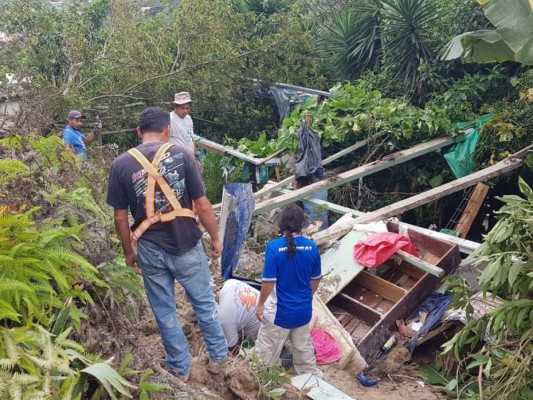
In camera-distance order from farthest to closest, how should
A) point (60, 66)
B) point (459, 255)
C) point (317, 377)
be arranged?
point (60, 66) → point (459, 255) → point (317, 377)

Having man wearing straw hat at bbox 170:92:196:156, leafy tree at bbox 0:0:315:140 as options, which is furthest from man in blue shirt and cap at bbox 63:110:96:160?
leafy tree at bbox 0:0:315:140

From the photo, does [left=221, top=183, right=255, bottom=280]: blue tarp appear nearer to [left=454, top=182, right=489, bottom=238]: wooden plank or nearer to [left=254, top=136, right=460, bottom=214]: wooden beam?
[left=254, top=136, right=460, bottom=214]: wooden beam

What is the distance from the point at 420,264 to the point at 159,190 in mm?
3235

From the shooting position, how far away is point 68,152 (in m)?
4.02

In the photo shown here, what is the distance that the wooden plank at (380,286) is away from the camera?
17.7 feet

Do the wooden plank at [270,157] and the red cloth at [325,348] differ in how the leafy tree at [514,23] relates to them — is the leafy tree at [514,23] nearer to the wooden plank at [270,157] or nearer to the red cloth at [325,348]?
Answer: the red cloth at [325,348]

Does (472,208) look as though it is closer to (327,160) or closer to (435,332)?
(327,160)

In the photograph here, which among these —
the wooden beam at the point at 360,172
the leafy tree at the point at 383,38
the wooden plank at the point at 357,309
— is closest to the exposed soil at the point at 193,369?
the wooden plank at the point at 357,309

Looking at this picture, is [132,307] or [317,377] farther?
[317,377]

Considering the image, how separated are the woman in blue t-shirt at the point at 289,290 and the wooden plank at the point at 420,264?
171cm

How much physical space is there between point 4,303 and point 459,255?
14.7ft

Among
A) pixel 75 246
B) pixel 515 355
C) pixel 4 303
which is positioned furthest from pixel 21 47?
pixel 515 355

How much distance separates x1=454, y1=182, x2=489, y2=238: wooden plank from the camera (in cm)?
733

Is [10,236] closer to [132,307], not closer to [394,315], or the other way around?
[132,307]
